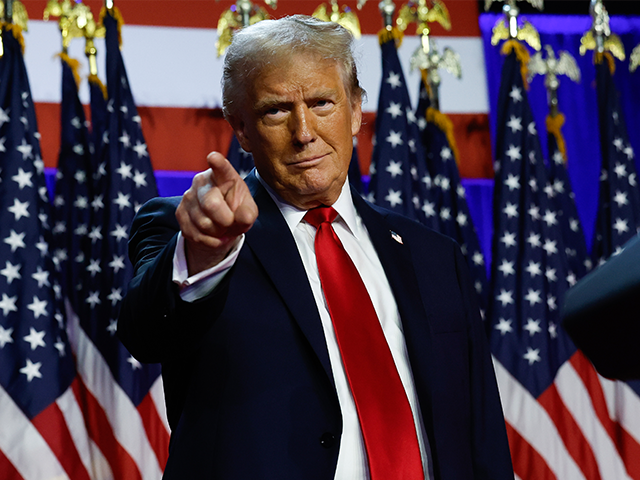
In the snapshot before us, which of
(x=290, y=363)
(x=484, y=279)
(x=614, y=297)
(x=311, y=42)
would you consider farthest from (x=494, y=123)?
(x=614, y=297)

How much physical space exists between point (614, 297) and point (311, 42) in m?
1.11

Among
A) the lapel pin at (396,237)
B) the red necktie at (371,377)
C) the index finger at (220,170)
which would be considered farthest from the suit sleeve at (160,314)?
the lapel pin at (396,237)

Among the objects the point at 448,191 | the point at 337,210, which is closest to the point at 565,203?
the point at 448,191

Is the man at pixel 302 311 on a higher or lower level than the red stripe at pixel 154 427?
higher

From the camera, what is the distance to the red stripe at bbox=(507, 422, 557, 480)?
323cm

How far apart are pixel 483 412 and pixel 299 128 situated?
2.26ft

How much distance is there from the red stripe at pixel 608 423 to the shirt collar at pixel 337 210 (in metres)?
2.26

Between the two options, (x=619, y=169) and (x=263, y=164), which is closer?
(x=263, y=164)

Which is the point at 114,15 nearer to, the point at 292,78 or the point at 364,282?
the point at 292,78

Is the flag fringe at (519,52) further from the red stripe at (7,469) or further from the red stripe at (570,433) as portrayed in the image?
the red stripe at (7,469)

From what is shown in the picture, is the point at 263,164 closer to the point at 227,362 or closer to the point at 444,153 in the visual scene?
the point at 227,362

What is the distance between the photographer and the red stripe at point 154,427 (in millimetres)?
3059

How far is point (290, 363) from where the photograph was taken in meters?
1.19

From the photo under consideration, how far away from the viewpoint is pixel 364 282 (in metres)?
1.39
